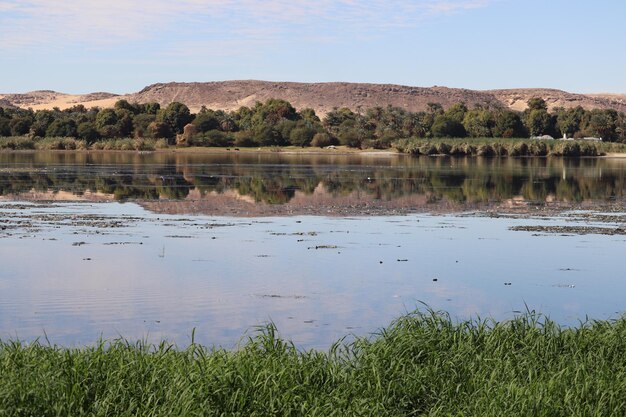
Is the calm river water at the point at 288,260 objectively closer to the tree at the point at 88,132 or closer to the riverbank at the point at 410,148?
the riverbank at the point at 410,148

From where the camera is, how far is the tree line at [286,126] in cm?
9819

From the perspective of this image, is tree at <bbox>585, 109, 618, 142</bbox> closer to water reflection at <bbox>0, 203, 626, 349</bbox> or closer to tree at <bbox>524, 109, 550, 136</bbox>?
tree at <bbox>524, 109, 550, 136</bbox>

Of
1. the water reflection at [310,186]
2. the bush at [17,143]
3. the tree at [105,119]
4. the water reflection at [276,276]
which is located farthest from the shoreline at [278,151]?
the water reflection at [276,276]

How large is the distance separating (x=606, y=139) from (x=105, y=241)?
3954 inches

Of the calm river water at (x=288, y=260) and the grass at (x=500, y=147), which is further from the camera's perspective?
the grass at (x=500, y=147)

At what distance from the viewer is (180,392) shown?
7.99 meters

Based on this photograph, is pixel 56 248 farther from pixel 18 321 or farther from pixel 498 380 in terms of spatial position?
pixel 498 380

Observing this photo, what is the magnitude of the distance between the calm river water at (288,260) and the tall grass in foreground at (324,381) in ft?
6.94

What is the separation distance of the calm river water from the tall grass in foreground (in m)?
2.12

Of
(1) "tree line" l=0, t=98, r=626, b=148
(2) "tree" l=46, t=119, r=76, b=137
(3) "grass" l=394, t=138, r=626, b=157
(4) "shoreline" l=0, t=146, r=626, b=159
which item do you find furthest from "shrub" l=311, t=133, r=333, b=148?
(2) "tree" l=46, t=119, r=76, b=137

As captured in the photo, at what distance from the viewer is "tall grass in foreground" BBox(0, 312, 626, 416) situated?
781cm

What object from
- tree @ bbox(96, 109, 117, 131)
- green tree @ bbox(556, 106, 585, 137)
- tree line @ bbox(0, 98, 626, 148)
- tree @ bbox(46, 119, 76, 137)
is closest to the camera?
tree @ bbox(46, 119, 76, 137)

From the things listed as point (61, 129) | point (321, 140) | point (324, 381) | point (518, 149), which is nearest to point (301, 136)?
point (321, 140)

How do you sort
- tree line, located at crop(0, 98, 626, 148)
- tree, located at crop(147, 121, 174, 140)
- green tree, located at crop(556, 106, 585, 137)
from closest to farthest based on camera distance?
tree line, located at crop(0, 98, 626, 148) < tree, located at crop(147, 121, 174, 140) < green tree, located at crop(556, 106, 585, 137)
